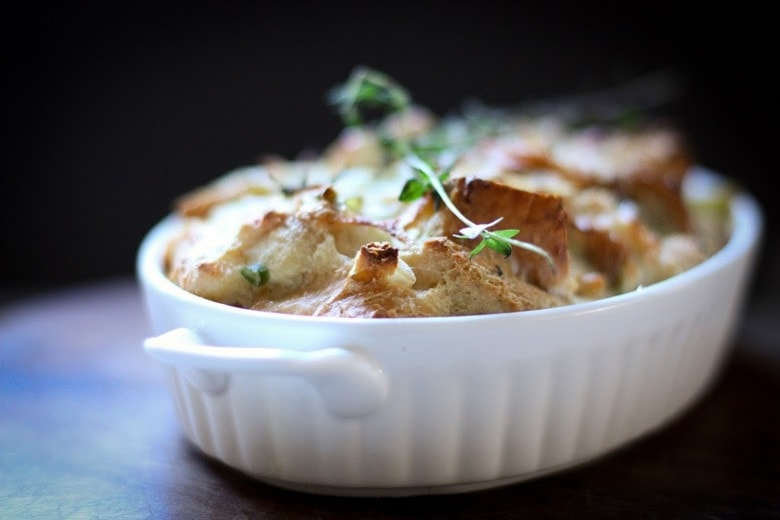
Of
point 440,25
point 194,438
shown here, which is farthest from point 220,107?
point 194,438

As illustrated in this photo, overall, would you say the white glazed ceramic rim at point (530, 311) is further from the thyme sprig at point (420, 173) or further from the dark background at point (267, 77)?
the dark background at point (267, 77)

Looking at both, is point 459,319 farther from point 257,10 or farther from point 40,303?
point 257,10

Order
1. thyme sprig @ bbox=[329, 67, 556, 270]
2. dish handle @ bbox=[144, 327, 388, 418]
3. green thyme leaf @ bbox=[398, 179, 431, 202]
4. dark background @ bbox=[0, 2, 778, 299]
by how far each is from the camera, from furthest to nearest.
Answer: dark background @ bbox=[0, 2, 778, 299] < green thyme leaf @ bbox=[398, 179, 431, 202] < thyme sprig @ bbox=[329, 67, 556, 270] < dish handle @ bbox=[144, 327, 388, 418]

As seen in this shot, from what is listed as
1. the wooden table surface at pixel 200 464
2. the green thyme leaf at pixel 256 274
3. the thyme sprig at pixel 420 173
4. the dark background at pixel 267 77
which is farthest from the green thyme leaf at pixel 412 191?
the dark background at pixel 267 77

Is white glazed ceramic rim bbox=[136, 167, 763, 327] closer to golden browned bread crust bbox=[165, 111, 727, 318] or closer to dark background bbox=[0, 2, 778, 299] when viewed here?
golden browned bread crust bbox=[165, 111, 727, 318]

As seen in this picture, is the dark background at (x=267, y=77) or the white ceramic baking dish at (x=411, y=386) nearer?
the white ceramic baking dish at (x=411, y=386)

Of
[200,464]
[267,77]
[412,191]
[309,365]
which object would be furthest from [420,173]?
[267,77]

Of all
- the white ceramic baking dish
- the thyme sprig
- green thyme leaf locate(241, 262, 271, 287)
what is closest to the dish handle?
the white ceramic baking dish
